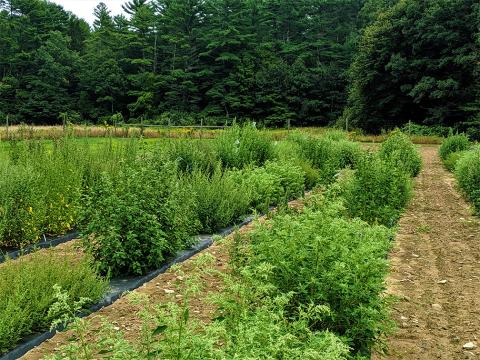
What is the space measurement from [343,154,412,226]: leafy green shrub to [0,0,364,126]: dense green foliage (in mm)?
37406

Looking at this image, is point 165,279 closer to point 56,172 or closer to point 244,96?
point 56,172

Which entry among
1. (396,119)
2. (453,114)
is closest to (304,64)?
(396,119)

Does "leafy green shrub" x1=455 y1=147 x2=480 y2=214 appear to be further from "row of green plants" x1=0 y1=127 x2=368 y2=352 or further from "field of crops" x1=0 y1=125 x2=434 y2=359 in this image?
"row of green plants" x1=0 y1=127 x2=368 y2=352

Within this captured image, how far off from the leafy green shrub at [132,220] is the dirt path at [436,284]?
7.14ft

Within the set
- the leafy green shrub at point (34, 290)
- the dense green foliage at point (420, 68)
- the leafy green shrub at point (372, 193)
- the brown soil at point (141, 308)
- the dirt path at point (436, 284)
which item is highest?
the dense green foliage at point (420, 68)

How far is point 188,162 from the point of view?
8.52 m

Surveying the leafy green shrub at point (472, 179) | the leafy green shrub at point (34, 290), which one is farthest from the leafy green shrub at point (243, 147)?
the leafy green shrub at point (34, 290)

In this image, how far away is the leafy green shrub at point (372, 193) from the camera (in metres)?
6.50

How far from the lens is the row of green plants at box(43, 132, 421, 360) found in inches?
79.5

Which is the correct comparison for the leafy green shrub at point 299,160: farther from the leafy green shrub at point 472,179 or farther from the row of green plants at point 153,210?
the leafy green shrub at point 472,179

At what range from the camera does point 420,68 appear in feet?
123

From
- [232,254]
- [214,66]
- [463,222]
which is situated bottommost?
[463,222]

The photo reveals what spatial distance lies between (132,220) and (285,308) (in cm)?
187

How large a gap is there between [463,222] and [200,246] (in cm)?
478
